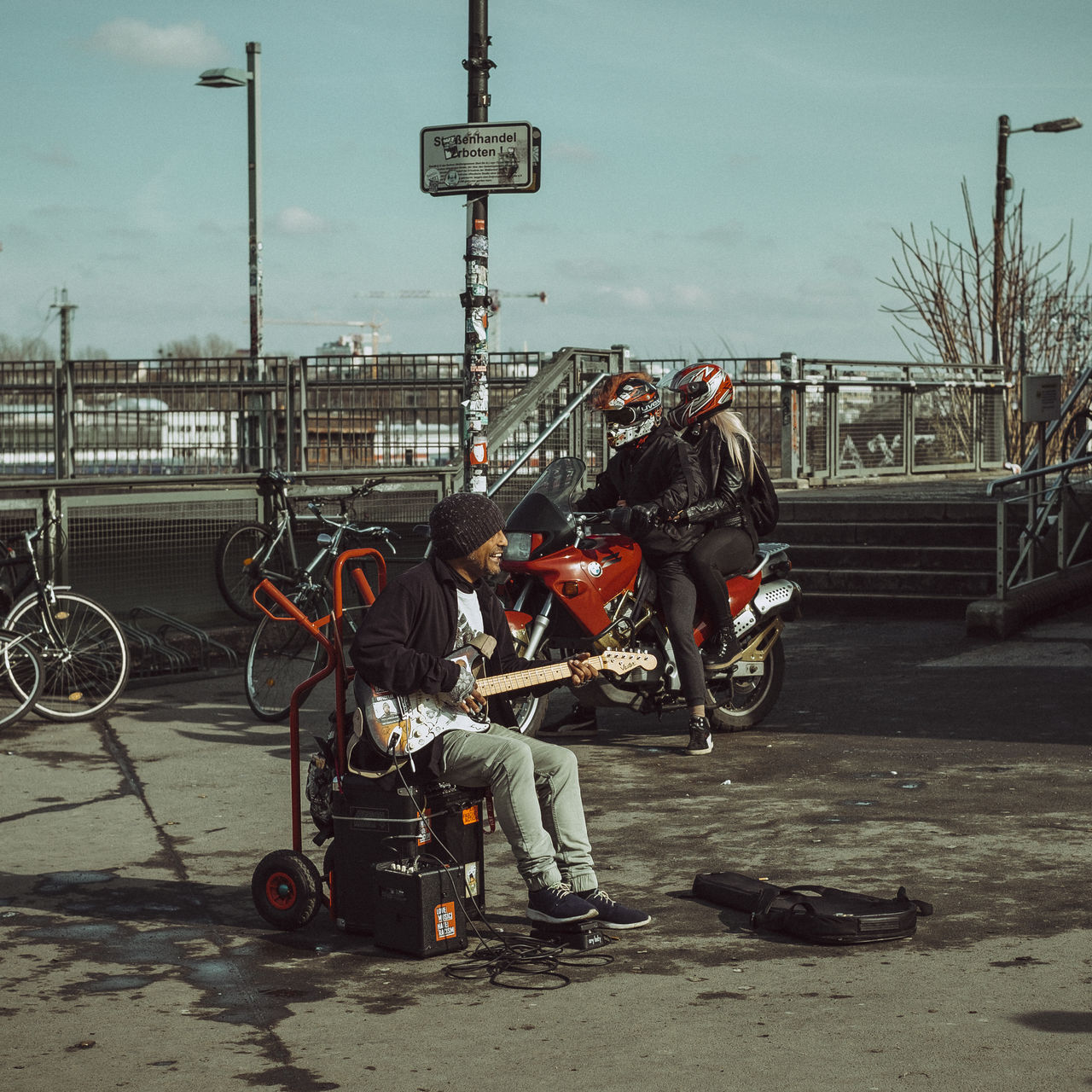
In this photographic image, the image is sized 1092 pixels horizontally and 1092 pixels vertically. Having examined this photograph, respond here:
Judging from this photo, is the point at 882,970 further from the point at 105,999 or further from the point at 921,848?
the point at 105,999

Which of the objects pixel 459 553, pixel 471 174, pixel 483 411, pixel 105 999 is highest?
pixel 471 174

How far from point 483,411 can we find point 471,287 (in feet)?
2.51

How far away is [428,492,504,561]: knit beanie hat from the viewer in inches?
207

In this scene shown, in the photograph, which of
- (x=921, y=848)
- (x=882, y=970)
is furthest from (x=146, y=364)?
(x=882, y=970)

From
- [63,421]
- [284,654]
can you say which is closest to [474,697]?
[284,654]

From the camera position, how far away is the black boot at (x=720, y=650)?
8.59 meters

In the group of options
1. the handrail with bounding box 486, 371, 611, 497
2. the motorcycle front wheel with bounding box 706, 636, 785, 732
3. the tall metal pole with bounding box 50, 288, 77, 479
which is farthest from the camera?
the tall metal pole with bounding box 50, 288, 77, 479

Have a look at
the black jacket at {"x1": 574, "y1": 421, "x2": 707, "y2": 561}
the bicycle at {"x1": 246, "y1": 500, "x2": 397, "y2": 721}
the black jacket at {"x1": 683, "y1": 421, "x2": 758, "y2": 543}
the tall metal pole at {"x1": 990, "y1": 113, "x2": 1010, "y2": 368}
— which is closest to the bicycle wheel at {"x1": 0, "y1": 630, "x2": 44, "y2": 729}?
the bicycle at {"x1": 246, "y1": 500, "x2": 397, "y2": 721}

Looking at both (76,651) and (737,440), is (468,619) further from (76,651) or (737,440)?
(76,651)

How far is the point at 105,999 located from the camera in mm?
4758

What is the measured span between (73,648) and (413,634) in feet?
16.8

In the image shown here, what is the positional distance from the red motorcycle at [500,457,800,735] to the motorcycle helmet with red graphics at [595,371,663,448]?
29cm

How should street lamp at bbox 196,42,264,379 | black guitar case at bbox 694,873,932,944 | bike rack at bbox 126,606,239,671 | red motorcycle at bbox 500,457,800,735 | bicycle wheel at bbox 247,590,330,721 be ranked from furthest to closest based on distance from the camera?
street lamp at bbox 196,42,264,379, bike rack at bbox 126,606,239,671, bicycle wheel at bbox 247,590,330,721, red motorcycle at bbox 500,457,800,735, black guitar case at bbox 694,873,932,944

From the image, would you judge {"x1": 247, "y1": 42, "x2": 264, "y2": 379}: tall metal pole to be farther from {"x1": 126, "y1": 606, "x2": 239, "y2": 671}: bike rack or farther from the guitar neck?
the guitar neck
